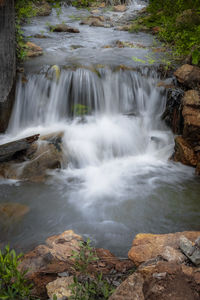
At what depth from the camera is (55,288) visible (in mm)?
2076

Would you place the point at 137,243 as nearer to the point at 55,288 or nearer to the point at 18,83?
the point at 55,288

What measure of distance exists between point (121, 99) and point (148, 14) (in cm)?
1041

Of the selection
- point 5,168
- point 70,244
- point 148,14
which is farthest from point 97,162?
point 148,14

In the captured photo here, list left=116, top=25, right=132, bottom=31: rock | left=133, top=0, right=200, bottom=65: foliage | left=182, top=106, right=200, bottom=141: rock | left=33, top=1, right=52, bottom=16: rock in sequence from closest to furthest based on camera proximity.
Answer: left=182, top=106, right=200, bottom=141: rock < left=133, top=0, right=200, bottom=65: foliage < left=116, top=25, right=132, bottom=31: rock < left=33, top=1, right=52, bottom=16: rock

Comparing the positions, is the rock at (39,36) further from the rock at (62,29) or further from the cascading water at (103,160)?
the cascading water at (103,160)

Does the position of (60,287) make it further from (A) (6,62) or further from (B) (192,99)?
(A) (6,62)

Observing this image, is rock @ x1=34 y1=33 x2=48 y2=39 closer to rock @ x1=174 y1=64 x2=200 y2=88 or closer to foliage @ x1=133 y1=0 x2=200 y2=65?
foliage @ x1=133 y1=0 x2=200 y2=65

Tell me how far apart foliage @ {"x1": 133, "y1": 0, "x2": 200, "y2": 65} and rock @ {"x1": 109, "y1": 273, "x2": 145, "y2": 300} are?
20.7 ft

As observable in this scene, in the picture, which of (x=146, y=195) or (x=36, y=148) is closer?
(x=146, y=195)

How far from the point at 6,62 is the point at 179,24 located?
738 centimetres

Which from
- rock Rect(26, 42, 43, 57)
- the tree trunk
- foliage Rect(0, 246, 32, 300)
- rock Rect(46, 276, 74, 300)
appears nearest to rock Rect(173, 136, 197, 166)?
rock Rect(46, 276, 74, 300)

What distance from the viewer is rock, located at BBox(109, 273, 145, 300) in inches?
71.1

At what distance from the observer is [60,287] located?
6.81 ft

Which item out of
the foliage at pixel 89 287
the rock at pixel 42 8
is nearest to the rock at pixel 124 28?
the rock at pixel 42 8
